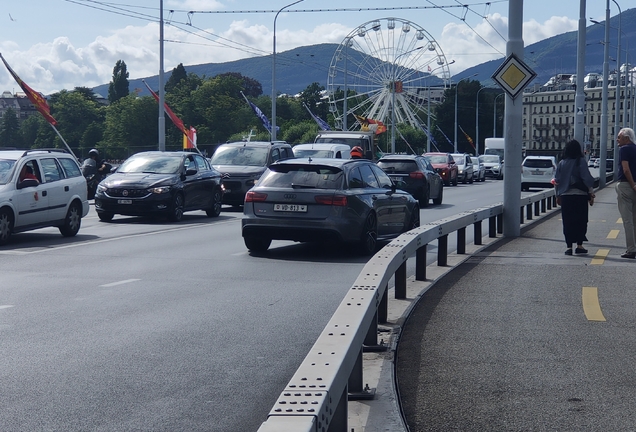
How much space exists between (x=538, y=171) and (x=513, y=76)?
2935 centimetres

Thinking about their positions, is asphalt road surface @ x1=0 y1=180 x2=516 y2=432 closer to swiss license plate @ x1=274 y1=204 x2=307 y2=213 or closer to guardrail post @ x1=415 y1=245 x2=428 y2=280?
swiss license plate @ x1=274 y1=204 x2=307 y2=213

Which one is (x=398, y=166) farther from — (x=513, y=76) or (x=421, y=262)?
(x=421, y=262)

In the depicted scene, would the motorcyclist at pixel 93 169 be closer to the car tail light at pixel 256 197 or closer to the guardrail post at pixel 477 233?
the car tail light at pixel 256 197

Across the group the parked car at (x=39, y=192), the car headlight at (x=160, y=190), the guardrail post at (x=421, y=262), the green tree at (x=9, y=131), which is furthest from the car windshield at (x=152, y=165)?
the green tree at (x=9, y=131)

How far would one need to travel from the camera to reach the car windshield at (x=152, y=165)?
76.0 feet

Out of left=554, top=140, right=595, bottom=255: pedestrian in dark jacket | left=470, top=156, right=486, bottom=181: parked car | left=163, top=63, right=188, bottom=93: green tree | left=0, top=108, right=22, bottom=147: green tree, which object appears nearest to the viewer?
left=554, top=140, right=595, bottom=255: pedestrian in dark jacket

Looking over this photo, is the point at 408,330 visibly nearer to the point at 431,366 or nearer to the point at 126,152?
the point at 431,366

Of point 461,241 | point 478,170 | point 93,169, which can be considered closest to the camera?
point 461,241

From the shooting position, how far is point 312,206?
14.8 meters

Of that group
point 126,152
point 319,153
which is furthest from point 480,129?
point 319,153

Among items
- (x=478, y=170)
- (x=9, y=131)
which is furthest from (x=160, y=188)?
(x=9, y=131)

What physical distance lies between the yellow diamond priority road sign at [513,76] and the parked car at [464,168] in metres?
37.6

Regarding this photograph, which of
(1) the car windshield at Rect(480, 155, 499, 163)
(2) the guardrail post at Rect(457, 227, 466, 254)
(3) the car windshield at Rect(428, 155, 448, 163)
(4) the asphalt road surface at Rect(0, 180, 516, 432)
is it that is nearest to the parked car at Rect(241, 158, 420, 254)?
(4) the asphalt road surface at Rect(0, 180, 516, 432)

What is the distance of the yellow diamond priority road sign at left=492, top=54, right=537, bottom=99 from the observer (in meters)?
17.4
